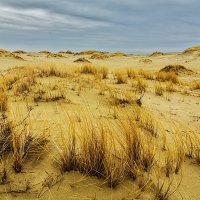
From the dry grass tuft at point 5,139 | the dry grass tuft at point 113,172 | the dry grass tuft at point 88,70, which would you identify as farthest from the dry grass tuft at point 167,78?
the dry grass tuft at point 113,172

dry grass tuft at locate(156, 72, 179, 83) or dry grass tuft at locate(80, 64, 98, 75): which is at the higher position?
dry grass tuft at locate(80, 64, 98, 75)

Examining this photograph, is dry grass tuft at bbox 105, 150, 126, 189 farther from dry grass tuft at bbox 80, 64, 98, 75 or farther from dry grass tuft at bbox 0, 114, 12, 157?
dry grass tuft at bbox 80, 64, 98, 75

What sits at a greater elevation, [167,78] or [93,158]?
[93,158]

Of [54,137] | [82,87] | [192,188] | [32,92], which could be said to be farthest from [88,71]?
[192,188]

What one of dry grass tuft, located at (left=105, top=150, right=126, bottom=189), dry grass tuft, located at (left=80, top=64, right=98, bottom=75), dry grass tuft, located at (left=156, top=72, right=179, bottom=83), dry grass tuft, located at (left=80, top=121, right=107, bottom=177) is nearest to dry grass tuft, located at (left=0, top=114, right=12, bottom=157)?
dry grass tuft, located at (left=80, top=121, right=107, bottom=177)

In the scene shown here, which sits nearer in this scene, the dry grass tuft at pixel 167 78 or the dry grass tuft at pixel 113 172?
the dry grass tuft at pixel 113 172

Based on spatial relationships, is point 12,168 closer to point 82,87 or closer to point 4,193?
point 4,193

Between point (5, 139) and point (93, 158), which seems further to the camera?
point (5, 139)

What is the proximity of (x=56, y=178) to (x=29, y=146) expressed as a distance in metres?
0.40

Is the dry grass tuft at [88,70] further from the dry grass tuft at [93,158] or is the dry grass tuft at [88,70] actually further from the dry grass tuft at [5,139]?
the dry grass tuft at [93,158]

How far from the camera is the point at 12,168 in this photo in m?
2.21

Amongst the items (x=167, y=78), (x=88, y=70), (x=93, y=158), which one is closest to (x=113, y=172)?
(x=93, y=158)

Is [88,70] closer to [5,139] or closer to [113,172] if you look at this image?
[5,139]

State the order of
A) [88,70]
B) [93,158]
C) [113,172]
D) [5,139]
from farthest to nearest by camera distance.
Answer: [88,70]
[5,139]
[93,158]
[113,172]
